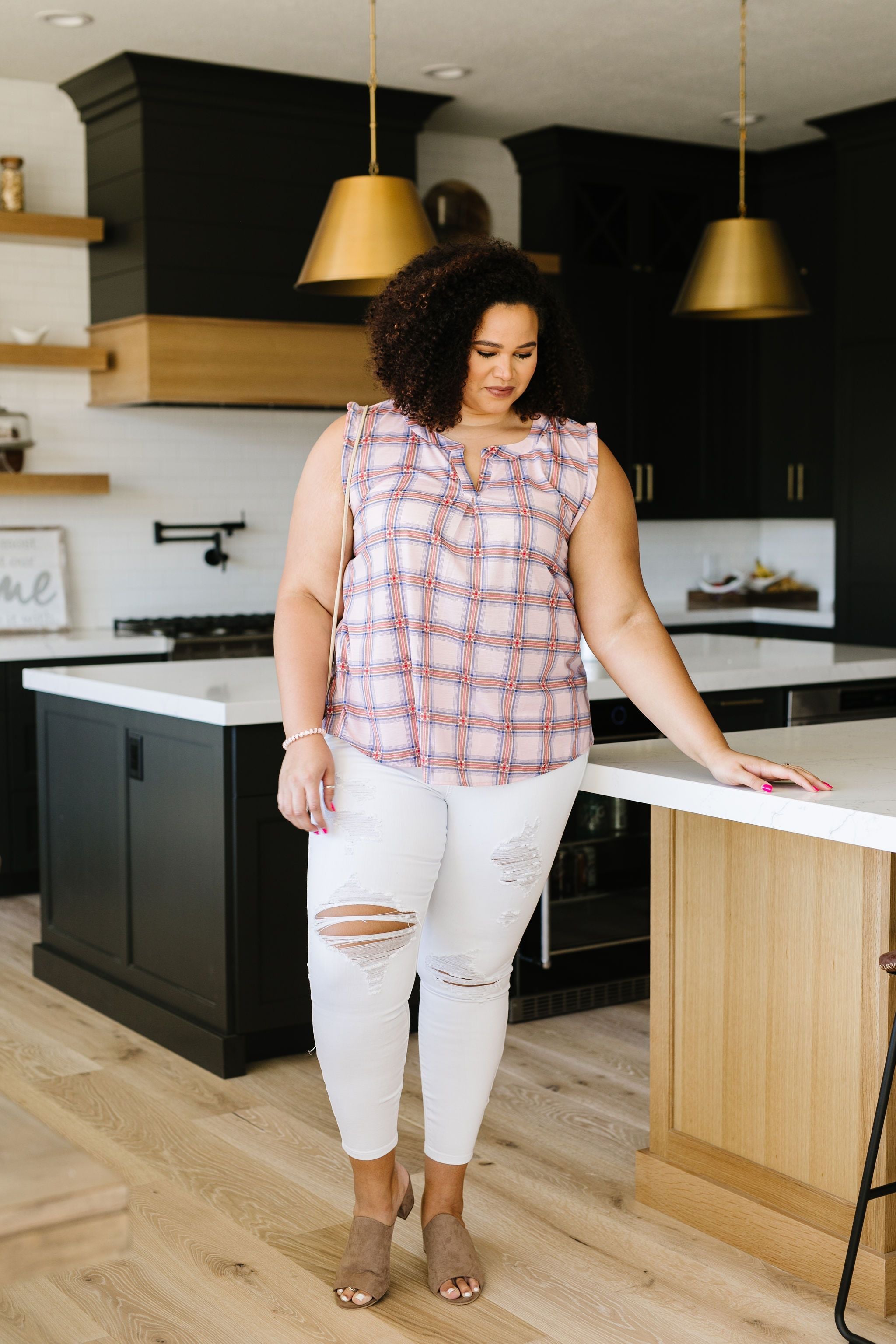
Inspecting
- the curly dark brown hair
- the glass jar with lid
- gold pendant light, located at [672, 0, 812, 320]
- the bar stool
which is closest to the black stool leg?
the bar stool

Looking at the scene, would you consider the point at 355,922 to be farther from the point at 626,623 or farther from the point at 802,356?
the point at 802,356

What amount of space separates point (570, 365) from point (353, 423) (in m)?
0.35

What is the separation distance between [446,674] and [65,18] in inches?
142

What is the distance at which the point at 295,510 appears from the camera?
2334 mm

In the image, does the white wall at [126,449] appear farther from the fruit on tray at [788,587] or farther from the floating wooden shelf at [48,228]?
the fruit on tray at [788,587]

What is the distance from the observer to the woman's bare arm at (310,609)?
2.19 metres

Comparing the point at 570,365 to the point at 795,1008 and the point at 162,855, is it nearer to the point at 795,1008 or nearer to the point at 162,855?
the point at 795,1008

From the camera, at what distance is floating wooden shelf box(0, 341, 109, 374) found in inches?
213

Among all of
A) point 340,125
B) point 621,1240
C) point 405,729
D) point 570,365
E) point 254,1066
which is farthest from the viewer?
point 340,125

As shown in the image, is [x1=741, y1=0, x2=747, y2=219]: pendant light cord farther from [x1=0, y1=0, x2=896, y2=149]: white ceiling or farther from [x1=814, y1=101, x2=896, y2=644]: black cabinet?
[x1=814, y1=101, x2=896, y2=644]: black cabinet

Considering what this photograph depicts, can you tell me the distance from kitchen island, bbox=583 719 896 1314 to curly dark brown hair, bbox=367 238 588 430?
65 centimetres

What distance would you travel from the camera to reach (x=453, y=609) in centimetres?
217

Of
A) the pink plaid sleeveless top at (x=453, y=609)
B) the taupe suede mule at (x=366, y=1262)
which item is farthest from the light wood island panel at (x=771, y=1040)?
the taupe suede mule at (x=366, y=1262)

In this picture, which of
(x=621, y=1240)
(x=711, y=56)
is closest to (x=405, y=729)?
(x=621, y=1240)
